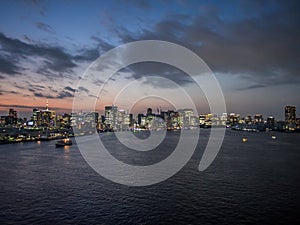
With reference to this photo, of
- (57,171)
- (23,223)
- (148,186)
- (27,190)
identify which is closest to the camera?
(23,223)

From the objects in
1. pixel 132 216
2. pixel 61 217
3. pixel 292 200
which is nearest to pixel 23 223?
pixel 61 217

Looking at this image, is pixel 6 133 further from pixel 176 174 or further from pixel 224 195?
pixel 224 195

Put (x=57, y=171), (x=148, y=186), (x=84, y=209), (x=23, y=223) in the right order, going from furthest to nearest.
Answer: (x=57, y=171) → (x=148, y=186) → (x=84, y=209) → (x=23, y=223)

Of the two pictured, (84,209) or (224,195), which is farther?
(224,195)

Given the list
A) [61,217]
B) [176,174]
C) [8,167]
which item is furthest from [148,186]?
[8,167]

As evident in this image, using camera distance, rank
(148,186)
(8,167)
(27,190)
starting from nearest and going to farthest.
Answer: (27,190)
(148,186)
(8,167)

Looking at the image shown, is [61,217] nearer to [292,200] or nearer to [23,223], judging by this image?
[23,223]

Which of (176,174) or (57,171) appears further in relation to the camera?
(57,171)

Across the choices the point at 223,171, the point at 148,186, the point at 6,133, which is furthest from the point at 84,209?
the point at 6,133

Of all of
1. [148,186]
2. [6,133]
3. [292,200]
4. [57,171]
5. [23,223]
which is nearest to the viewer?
[23,223]
